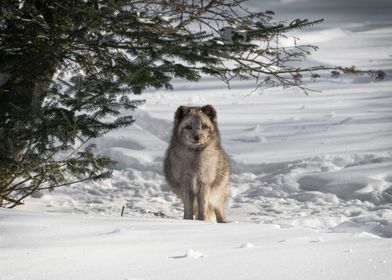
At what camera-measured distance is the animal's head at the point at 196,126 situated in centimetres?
692

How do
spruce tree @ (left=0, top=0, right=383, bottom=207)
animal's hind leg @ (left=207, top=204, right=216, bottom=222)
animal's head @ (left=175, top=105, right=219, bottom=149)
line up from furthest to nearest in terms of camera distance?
animal's hind leg @ (left=207, top=204, right=216, bottom=222)
animal's head @ (left=175, top=105, right=219, bottom=149)
spruce tree @ (left=0, top=0, right=383, bottom=207)

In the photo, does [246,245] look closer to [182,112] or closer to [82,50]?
[182,112]

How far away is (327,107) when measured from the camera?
Result: 1678 centimetres

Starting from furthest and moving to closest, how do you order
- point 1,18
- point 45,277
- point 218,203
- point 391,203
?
1. point 391,203
2. point 218,203
3. point 1,18
4. point 45,277

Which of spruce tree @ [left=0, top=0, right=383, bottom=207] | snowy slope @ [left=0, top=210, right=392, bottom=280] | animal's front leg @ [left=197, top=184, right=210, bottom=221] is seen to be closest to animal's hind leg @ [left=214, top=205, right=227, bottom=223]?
animal's front leg @ [left=197, top=184, right=210, bottom=221]

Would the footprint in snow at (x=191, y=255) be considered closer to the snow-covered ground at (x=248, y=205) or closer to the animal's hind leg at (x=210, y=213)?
the snow-covered ground at (x=248, y=205)

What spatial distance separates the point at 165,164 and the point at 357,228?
7.62 feet

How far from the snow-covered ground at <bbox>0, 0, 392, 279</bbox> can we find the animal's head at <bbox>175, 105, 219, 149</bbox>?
3.49ft

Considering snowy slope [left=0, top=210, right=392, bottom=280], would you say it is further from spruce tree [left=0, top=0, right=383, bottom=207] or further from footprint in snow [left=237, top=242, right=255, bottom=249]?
spruce tree [left=0, top=0, right=383, bottom=207]

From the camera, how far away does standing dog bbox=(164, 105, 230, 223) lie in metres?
6.97

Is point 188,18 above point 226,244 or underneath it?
above

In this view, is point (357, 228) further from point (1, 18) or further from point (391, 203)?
point (1, 18)

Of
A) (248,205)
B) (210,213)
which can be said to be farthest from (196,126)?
(248,205)

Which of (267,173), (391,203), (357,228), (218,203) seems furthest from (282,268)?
(267,173)
